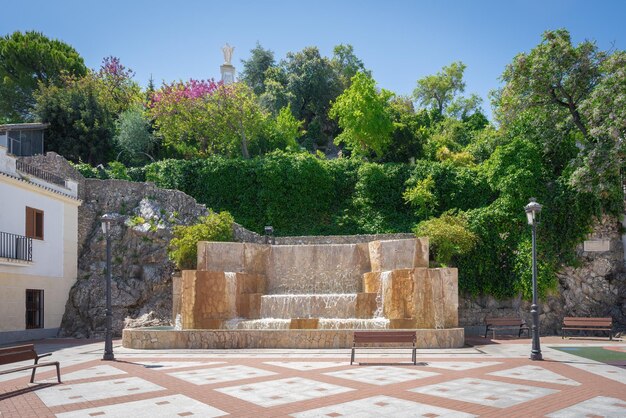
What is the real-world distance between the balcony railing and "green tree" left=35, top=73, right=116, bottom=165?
14.9 m

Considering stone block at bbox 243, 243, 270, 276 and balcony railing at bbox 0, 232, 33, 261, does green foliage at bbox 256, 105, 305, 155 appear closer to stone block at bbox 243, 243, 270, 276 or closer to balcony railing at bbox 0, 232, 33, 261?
stone block at bbox 243, 243, 270, 276

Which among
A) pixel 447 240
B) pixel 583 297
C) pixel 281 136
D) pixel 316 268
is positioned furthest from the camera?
pixel 281 136

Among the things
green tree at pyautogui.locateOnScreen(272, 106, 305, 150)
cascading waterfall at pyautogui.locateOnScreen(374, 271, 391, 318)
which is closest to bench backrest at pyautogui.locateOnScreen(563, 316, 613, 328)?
cascading waterfall at pyautogui.locateOnScreen(374, 271, 391, 318)

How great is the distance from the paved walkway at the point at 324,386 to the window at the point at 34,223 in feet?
29.5

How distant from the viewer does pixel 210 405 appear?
9070mm

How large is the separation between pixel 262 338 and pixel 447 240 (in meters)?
10.1

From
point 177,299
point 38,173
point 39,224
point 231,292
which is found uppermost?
point 38,173

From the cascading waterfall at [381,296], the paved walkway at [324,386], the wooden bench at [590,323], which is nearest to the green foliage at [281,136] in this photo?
the cascading waterfall at [381,296]

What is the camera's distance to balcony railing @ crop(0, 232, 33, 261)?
68.0 ft

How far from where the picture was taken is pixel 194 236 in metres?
24.6

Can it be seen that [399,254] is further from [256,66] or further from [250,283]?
[256,66]

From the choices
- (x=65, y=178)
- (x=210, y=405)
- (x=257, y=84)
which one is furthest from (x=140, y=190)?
(x=257, y=84)

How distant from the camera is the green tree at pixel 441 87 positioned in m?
58.3

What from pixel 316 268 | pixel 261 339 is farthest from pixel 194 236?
pixel 261 339
